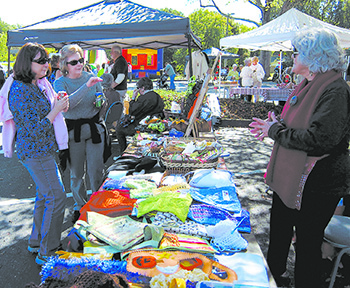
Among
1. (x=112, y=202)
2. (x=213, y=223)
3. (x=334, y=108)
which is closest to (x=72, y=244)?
(x=112, y=202)

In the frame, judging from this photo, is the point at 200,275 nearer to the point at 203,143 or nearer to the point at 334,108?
the point at 334,108

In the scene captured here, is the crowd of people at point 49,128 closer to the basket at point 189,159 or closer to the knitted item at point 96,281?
the basket at point 189,159

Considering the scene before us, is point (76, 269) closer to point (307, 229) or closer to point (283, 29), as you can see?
point (307, 229)

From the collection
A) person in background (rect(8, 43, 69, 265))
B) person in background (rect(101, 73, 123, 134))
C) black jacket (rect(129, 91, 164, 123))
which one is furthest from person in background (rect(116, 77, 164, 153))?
person in background (rect(8, 43, 69, 265))

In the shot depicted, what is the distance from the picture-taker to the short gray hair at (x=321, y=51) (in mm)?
1796

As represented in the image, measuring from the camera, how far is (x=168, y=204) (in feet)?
7.43

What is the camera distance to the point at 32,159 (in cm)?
244

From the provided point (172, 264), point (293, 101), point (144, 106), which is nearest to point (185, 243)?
point (172, 264)

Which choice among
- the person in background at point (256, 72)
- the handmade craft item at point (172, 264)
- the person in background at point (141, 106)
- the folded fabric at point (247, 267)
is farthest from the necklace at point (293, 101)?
the person in background at point (256, 72)

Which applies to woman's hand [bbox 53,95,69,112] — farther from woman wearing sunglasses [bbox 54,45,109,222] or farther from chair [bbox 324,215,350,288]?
chair [bbox 324,215,350,288]

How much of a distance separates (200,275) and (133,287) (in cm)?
35

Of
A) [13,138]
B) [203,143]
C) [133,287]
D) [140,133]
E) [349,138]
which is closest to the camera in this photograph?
[133,287]

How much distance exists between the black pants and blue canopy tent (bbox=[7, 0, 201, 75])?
164 inches

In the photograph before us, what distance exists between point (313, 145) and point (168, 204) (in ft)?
3.61
